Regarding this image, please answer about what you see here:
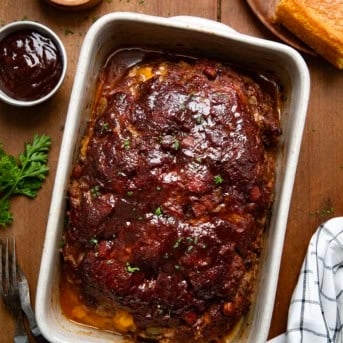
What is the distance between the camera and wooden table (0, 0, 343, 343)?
3.73 metres

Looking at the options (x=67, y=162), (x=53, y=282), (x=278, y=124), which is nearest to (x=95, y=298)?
(x=53, y=282)

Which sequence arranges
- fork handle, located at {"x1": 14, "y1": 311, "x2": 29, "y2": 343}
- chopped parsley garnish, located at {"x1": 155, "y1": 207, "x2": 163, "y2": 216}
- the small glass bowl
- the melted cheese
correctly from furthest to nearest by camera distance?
fork handle, located at {"x1": 14, "y1": 311, "x2": 29, "y2": 343} < the small glass bowl < the melted cheese < chopped parsley garnish, located at {"x1": 155, "y1": 207, "x2": 163, "y2": 216}

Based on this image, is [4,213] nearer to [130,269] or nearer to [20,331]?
[20,331]

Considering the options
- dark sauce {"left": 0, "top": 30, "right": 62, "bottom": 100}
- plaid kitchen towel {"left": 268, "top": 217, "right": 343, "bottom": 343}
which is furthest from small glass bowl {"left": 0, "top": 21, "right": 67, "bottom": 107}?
plaid kitchen towel {"left": 268, "top": 217, "right": 343, "bottom": 343}

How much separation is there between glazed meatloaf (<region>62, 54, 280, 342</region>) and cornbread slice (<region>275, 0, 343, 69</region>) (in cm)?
67

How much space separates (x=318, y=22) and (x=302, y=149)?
742 millimetres

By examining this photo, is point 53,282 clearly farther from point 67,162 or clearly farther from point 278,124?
point 278,124

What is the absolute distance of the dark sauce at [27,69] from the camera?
11.7ft

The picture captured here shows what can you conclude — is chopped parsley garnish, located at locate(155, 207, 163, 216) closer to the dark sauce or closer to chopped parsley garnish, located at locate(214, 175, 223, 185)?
chopped parsley garnish, located at locate(214, 175, 223, 185)

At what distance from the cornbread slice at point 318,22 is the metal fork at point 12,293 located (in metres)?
2.10

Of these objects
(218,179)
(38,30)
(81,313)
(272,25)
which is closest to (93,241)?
(81,313)

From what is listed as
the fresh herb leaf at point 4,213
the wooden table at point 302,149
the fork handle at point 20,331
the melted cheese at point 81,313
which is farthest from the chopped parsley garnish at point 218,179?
the fork handle at point 20,331

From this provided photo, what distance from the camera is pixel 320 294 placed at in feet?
12.3

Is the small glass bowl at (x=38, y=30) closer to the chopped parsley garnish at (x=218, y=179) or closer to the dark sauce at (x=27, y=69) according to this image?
the dark sauce at (x=27, y=69)
